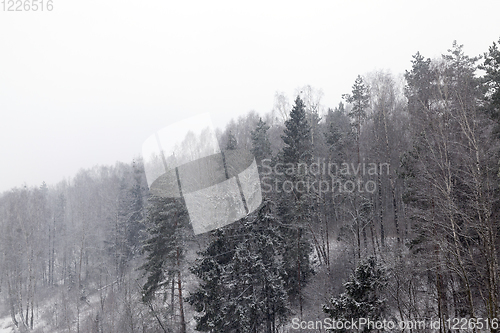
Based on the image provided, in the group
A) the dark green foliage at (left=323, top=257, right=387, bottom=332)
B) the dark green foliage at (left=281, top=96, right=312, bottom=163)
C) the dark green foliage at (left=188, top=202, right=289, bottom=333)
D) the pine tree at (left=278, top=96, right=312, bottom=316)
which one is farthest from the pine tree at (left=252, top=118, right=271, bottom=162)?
the dark green foliage at (left=323, top=257, right=387, bottom=332)

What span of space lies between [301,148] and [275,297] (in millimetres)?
8815

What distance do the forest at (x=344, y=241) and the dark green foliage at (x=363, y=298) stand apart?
45 mm

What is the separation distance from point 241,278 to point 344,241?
6886mm

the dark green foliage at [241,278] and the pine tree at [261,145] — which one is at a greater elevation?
the pine tree at [261,145]

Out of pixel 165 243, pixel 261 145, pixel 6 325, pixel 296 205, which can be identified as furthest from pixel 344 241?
pixel 6 325

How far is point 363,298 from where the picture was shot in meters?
10.0

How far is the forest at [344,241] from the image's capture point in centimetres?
927

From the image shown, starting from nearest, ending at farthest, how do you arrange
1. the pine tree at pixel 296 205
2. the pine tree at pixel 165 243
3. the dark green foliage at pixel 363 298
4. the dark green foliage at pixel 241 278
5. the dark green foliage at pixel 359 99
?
1. the dark green foliage at pixel 363 298
2. the dark green foliage at pixel 241 278
3. the pine tree at pixel 165 243
4. the pine tree at pixel 296 205
5. the dark green foliage at pixel 359 99

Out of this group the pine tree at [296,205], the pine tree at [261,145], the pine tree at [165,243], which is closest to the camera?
the pine tree at [165,243]

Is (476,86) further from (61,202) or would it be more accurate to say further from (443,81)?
(61,202)

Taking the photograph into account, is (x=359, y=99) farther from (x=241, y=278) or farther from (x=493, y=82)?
(x=241, y=278)

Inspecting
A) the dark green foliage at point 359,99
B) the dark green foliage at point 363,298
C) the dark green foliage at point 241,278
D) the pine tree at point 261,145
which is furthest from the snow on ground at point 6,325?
the dark green foliage at point 359,99

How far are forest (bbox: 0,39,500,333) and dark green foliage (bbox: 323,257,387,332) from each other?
0.15 feet

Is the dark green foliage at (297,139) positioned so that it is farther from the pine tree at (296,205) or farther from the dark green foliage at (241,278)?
the dark green foliage at (241,278)
